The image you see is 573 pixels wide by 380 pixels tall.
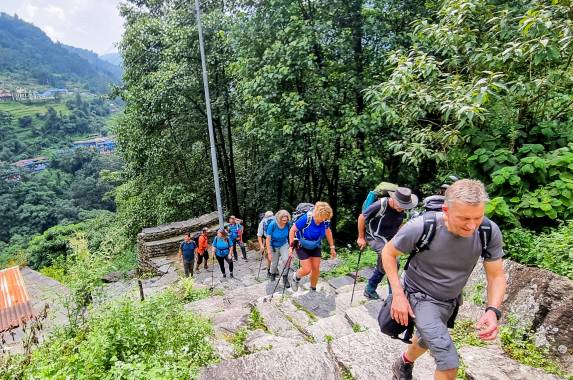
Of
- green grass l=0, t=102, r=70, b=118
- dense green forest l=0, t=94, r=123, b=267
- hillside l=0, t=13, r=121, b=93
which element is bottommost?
dense green forest l=0, t=94, r=123, b=267

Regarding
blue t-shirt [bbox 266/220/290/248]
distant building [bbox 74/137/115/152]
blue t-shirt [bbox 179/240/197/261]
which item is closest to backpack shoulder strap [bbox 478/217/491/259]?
blue t-shirt [bbox 266/220/290/248]

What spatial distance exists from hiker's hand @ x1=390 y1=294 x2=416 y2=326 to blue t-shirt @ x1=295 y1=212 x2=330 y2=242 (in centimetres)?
289

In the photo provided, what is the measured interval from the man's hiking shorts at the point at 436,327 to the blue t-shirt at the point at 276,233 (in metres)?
3.84

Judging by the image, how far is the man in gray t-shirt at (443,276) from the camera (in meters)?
2.42

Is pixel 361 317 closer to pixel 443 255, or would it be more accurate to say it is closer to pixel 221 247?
pixel 443 255

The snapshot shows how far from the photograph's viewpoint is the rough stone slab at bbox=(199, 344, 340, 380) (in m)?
3.22

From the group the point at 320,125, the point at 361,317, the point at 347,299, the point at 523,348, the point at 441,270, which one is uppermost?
the point at 320,125

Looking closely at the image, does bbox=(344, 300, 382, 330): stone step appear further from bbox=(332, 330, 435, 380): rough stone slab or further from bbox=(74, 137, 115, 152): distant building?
bbox=(74, 137, 115, 152): distant building

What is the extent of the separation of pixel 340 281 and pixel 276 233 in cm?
160

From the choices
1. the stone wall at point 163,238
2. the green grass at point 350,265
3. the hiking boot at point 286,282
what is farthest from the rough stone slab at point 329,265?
the stone wall at point 163,238

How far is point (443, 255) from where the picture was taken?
2.49 meters

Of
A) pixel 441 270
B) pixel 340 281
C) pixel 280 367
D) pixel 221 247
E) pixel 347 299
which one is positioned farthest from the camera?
pixel 221 247

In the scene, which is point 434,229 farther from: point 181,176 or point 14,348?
point 181,176

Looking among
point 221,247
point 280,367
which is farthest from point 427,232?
point 221,247
